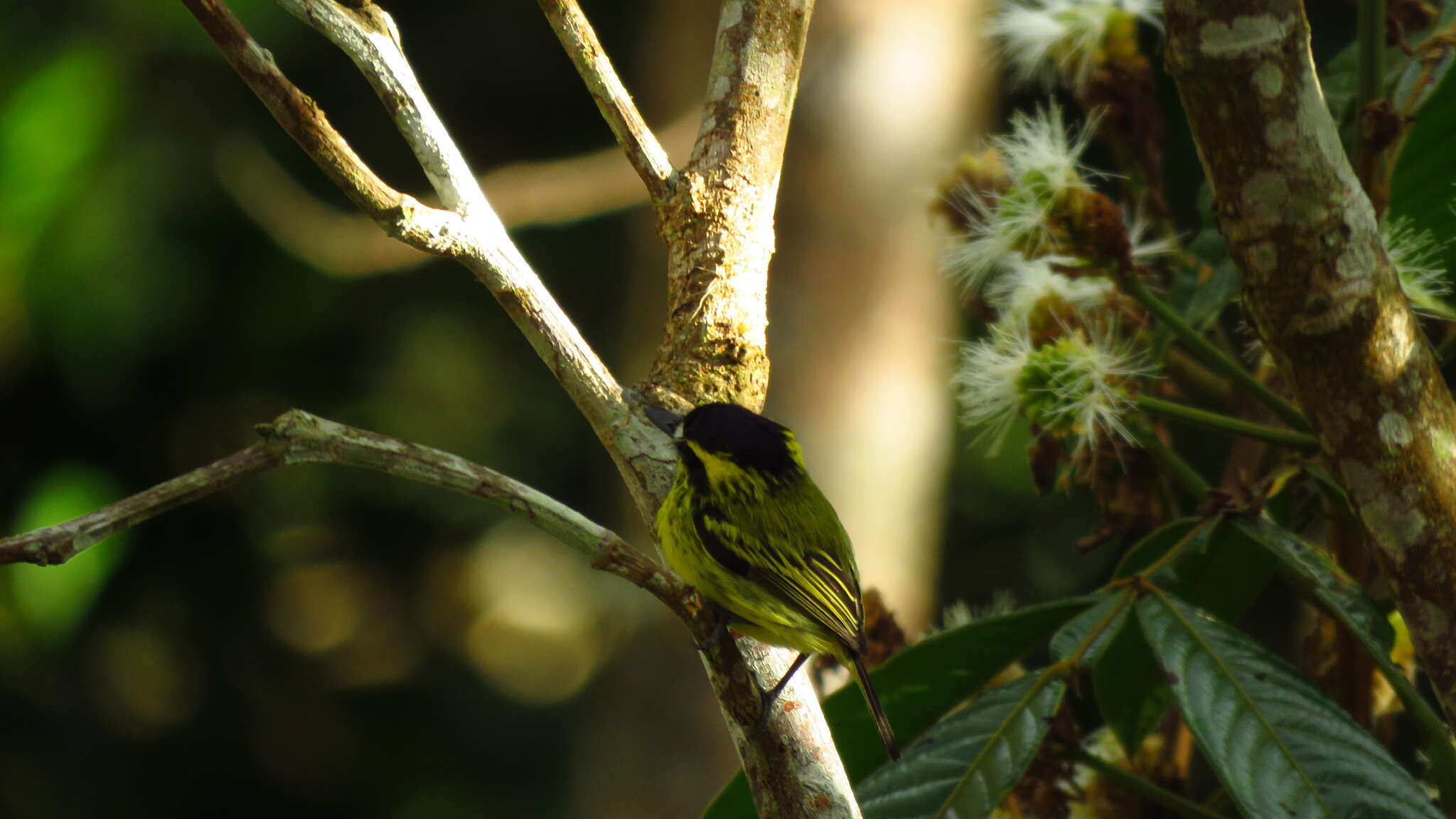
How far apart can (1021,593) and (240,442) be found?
10.8 ft

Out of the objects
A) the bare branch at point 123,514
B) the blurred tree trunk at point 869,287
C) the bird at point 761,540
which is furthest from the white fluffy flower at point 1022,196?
the blurred tree trunk at point 869,287

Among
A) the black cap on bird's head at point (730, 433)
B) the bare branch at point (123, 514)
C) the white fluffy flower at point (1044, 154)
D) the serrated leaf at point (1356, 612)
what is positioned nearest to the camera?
the bare branch at point (123, 514)

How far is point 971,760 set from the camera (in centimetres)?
156

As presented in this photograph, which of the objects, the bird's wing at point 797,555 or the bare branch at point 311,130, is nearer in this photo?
the bare branch at point 311,130

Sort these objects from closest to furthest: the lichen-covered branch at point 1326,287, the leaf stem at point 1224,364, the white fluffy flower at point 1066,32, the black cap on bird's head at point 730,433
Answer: the lichen-covered branch at point 1326,287 < the leaf stem at point 1224,364 < the black cap on bird's head at point 730,433 < the white fluffy flower at point 1066,32

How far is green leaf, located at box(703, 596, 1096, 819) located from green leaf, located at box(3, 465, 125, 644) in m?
2.67

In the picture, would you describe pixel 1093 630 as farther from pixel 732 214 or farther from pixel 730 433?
pixel 732 214

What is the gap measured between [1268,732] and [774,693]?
0.54 meters

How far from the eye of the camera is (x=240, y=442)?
5.26 meters

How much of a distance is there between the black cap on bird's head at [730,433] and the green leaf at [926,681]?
0.35 m

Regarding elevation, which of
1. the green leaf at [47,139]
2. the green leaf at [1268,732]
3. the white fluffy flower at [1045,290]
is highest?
the green leaf at [47,139]

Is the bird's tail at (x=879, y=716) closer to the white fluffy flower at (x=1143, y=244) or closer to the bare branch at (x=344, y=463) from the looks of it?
the bare branch at (x=344, y=463)

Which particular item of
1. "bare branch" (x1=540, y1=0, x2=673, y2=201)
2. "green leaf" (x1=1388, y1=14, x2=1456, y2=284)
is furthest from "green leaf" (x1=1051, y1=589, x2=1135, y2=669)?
"bare branch" (x1=540, y1=0, x2=673, y2=201)

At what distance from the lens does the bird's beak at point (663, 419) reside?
1643mm
